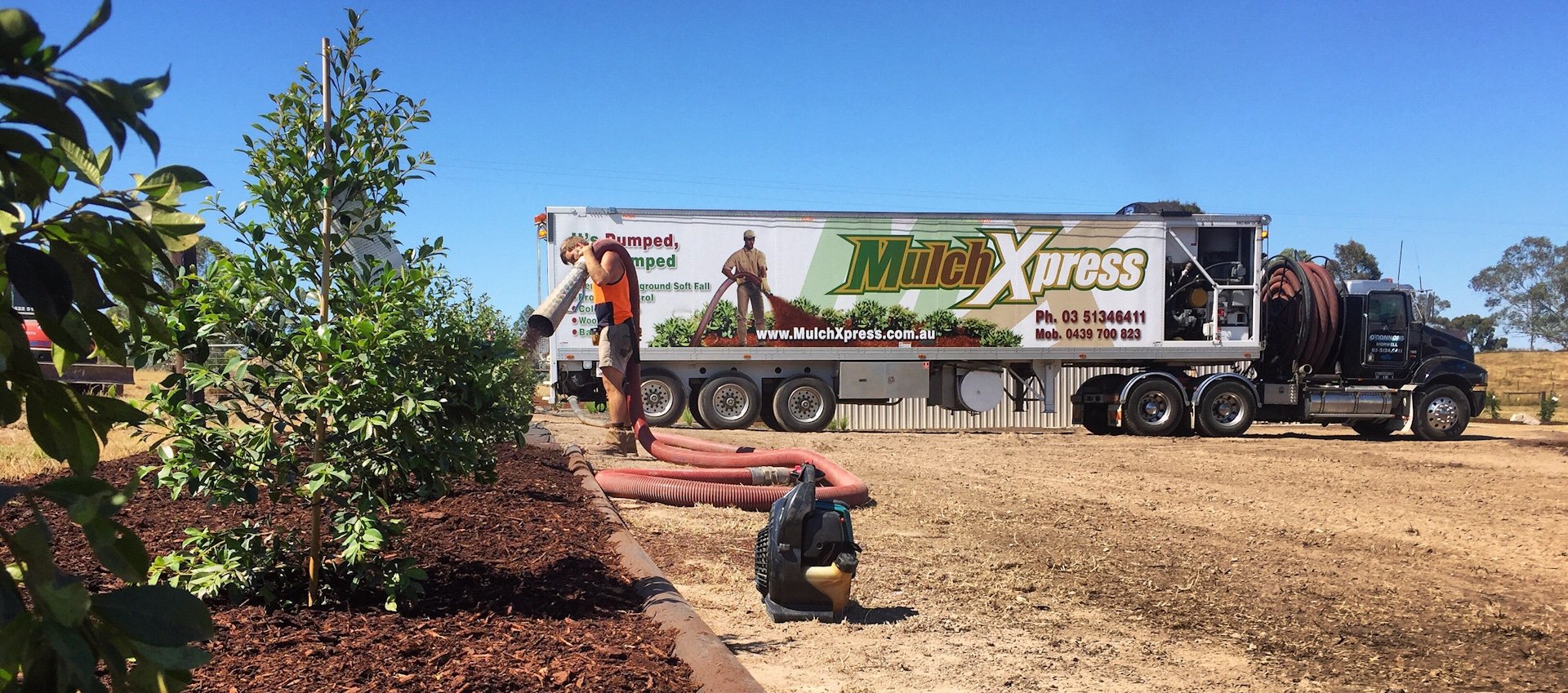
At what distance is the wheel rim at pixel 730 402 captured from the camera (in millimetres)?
19094

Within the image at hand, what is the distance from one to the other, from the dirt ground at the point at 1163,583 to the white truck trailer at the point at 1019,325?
6857mm

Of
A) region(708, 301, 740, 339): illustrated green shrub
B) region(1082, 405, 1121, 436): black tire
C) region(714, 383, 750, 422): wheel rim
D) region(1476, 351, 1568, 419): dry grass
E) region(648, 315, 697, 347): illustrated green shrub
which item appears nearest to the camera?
region(648, 315, 697, 347): illustrated green shrub

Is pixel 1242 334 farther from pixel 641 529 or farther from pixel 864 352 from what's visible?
pixel 641 529

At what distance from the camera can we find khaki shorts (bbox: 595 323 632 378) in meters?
12.4

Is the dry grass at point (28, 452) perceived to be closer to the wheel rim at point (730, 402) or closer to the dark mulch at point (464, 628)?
the dark mulch at point (464, 628)

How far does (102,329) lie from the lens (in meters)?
1.22

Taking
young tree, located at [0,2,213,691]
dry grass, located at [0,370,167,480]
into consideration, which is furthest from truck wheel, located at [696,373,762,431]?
young tree, located at [0,2,213,691]

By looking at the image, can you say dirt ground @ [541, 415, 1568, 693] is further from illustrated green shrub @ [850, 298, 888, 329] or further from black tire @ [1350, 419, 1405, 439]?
black tire @ [1350, 419, 1405, 439]

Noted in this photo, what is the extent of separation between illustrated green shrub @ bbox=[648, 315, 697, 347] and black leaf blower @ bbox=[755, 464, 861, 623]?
542 inches

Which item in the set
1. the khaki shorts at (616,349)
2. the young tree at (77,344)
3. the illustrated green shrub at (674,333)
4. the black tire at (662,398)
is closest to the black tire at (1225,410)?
the illustrated green shrub at (674,333)

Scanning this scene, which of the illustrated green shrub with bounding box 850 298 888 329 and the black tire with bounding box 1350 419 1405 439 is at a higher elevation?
the illustrated green shrub with bounding box 850 298 888 329

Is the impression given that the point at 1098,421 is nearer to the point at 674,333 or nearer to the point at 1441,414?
the point at 1441,414

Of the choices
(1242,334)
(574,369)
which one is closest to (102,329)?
(574,369)

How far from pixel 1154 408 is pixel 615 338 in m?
11.2
